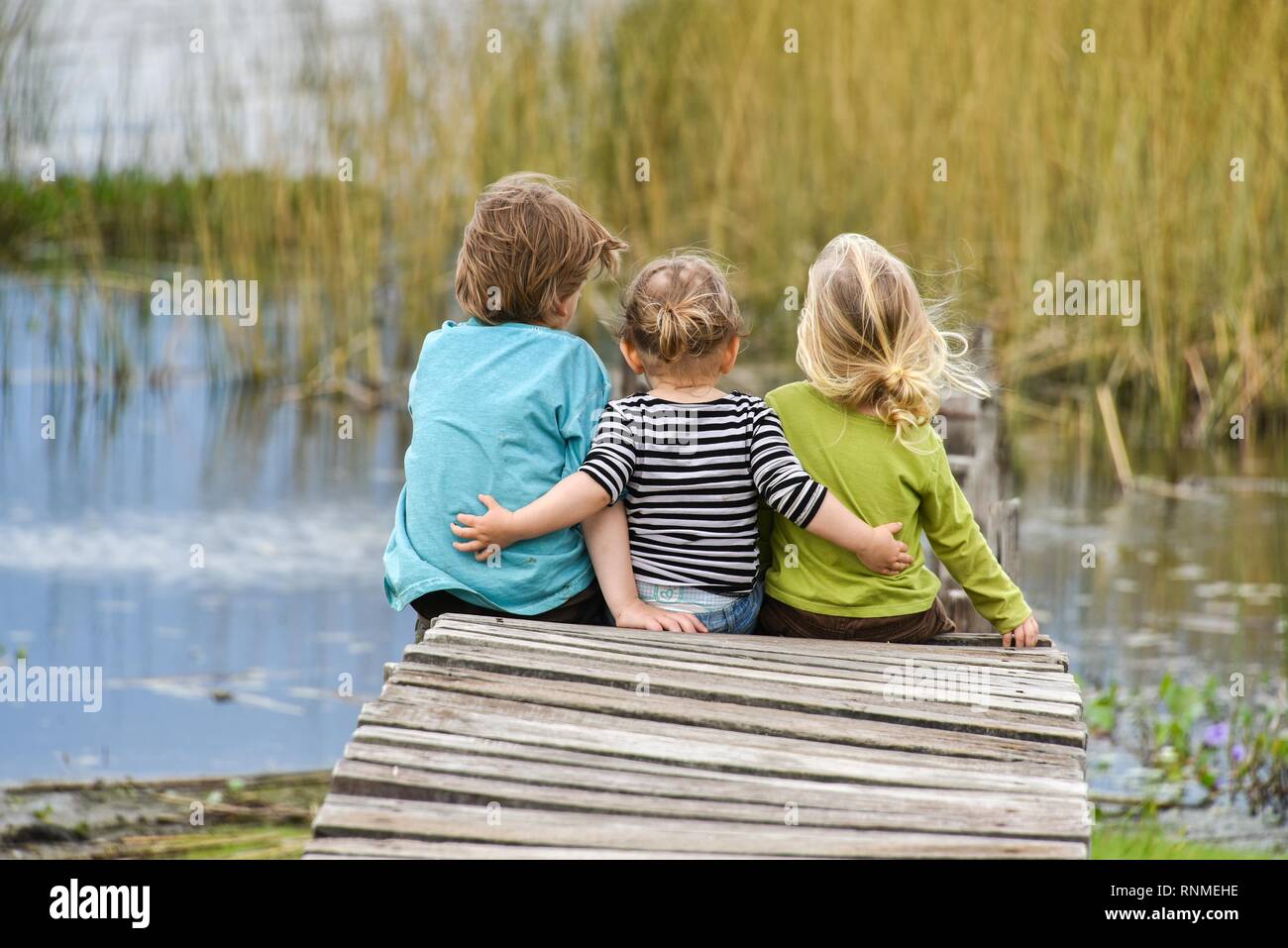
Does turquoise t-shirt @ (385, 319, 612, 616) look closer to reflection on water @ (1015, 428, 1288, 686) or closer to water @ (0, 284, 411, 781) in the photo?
water @ (0, 284, 411, 781)

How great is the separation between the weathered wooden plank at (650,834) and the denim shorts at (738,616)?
788mm

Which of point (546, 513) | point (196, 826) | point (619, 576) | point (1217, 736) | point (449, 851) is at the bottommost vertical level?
point (196, 826)

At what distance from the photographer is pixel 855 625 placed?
2.62 metres

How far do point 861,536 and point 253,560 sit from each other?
387 centimetres

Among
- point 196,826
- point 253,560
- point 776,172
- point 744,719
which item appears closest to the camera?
point 744,719

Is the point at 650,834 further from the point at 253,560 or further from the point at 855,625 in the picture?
the point at 253,560

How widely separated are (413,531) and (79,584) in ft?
11.3

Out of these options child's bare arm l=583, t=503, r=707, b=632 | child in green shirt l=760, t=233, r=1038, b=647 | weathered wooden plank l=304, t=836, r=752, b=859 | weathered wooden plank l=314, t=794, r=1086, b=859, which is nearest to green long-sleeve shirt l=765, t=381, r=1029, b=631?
child in green shirt l=760, t=233, r=1038, b=647

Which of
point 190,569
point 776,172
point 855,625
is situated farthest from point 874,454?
point 776,172

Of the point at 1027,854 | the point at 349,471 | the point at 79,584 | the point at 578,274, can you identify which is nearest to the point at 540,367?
the point at 578,274

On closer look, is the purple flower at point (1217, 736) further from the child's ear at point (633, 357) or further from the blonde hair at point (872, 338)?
the child's ear at point (633, 357)

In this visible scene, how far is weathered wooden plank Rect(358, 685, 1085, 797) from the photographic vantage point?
1.99 m

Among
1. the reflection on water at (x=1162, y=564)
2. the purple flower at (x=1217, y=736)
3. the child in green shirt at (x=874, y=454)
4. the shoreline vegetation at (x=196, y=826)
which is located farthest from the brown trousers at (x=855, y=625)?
the reflection on water at (x=1162, y=564)

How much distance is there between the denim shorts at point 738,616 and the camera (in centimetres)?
264
